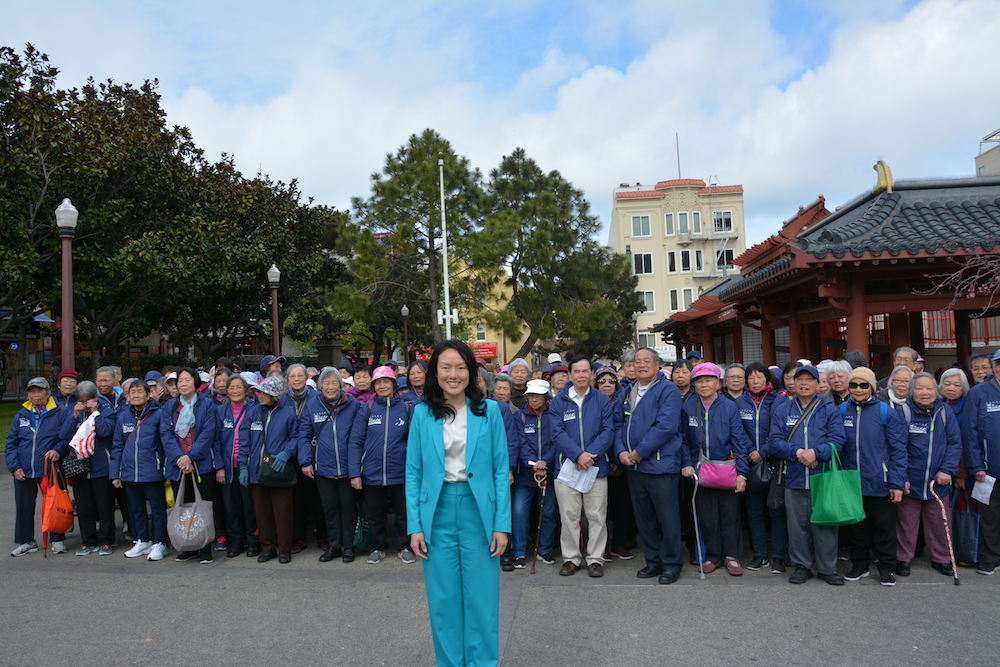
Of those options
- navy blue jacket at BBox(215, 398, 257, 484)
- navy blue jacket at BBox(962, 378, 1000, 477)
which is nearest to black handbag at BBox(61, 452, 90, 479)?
navy blue jacket at BBox(215, 398, 257, 484)

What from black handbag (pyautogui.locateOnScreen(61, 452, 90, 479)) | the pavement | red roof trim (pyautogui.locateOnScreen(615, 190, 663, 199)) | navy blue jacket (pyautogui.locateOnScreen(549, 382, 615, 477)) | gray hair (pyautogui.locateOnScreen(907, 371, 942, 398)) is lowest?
the pavement

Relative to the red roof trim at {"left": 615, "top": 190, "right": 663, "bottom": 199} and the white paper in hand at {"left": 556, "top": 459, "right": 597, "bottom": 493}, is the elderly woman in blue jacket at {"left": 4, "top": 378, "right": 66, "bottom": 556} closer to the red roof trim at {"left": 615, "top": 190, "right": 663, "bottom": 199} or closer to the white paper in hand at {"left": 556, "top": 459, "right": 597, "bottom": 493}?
the white paper in hand at {"left": 556, "top": 459, "right": 597, "bottom": 493}

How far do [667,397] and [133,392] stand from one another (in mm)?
5416

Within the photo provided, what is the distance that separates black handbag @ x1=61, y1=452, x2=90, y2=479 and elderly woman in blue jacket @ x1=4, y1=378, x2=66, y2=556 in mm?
130

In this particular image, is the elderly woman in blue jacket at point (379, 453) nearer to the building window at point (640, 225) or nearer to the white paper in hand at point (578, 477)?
the white paper in hand at point (578, 477)

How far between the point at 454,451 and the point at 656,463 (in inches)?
118

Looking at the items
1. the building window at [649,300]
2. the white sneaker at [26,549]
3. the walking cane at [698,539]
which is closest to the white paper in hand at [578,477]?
the walking cane at [698,539]

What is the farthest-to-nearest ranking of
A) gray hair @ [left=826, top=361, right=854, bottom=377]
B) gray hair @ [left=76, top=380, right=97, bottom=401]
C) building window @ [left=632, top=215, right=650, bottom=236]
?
building window @ [left=632, top=215, right=650, bottom=236] < gray hair @ [left=76, top=380, right=97, bottom=401] < gray hair @ [left=826, top=361, right=854, bottom=377]

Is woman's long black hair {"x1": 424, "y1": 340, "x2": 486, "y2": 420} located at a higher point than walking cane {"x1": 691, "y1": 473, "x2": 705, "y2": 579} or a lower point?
higher

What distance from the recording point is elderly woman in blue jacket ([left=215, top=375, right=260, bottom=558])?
286 inches

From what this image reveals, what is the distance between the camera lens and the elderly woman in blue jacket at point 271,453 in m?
6.99

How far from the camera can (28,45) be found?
15.9 m

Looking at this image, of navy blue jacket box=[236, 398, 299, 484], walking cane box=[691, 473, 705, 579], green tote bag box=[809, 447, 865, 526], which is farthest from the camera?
navy blue jacket box=[236, 398, 299, 484]

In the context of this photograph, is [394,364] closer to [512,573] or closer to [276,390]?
[276,390]
